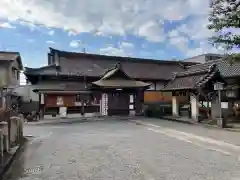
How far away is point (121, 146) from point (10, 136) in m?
4.88

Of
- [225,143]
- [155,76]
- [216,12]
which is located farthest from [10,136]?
[155,76]

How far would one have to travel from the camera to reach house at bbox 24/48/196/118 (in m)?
27.3

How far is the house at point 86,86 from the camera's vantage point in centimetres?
2727

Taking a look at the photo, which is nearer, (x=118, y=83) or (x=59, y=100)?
(x=59, y=100)

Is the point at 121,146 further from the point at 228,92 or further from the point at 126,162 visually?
the point at 228,92

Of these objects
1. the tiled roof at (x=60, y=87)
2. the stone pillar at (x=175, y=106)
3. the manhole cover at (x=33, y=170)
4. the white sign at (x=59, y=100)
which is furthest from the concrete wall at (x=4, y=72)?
the manhole cover at (x=33, y=170)

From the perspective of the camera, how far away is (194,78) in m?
24.2

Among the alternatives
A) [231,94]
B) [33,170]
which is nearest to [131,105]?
[231,94]

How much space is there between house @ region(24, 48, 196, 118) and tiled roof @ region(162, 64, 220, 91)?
3389mm

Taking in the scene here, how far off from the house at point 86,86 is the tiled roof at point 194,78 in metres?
3.39

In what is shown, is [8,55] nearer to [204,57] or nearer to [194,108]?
[194,108]

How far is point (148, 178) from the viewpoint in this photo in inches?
267

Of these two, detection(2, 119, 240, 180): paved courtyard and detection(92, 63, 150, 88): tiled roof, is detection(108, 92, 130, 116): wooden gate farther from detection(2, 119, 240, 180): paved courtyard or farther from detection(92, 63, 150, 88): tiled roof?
detection(2, 119, 240, 180): paved courtyard

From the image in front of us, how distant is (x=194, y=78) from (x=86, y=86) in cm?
1192
